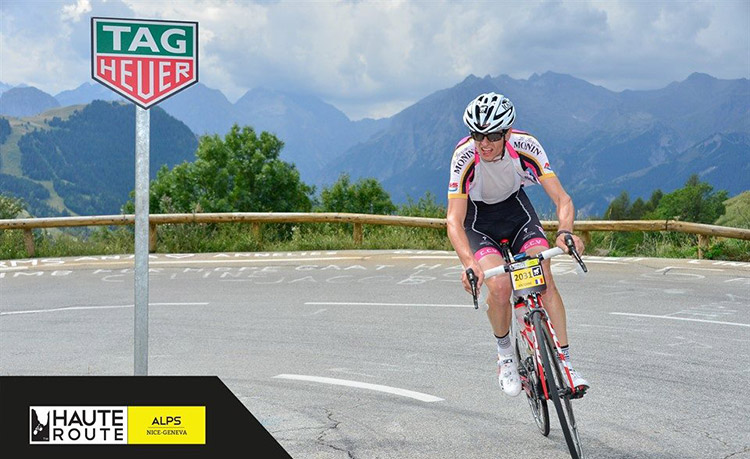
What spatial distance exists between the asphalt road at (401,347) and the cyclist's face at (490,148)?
6.15ft

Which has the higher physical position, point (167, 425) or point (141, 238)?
point (141, 238)

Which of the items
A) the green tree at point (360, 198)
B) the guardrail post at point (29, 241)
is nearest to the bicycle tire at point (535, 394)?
the guardrail post at point (29, 241)

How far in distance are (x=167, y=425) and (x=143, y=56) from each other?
2.13 m

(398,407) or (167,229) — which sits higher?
(167,229)

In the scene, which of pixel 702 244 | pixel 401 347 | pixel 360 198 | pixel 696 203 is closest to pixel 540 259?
pixel 401 347

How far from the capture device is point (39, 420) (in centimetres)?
403

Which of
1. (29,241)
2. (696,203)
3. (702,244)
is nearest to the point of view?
(702,244)

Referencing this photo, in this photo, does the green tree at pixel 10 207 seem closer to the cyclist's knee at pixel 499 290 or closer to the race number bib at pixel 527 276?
the cyclist's knee at pixel 499 290

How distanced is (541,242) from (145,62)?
2823 mm

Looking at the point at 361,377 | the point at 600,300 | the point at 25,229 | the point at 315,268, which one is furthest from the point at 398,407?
the point at 25,229

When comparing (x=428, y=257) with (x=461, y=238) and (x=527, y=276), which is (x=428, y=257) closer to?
(x=461, y=238)

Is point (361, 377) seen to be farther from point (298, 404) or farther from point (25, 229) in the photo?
point (25, 229)

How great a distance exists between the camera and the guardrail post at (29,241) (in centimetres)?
1819

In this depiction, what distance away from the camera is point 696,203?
13700 centimetres
